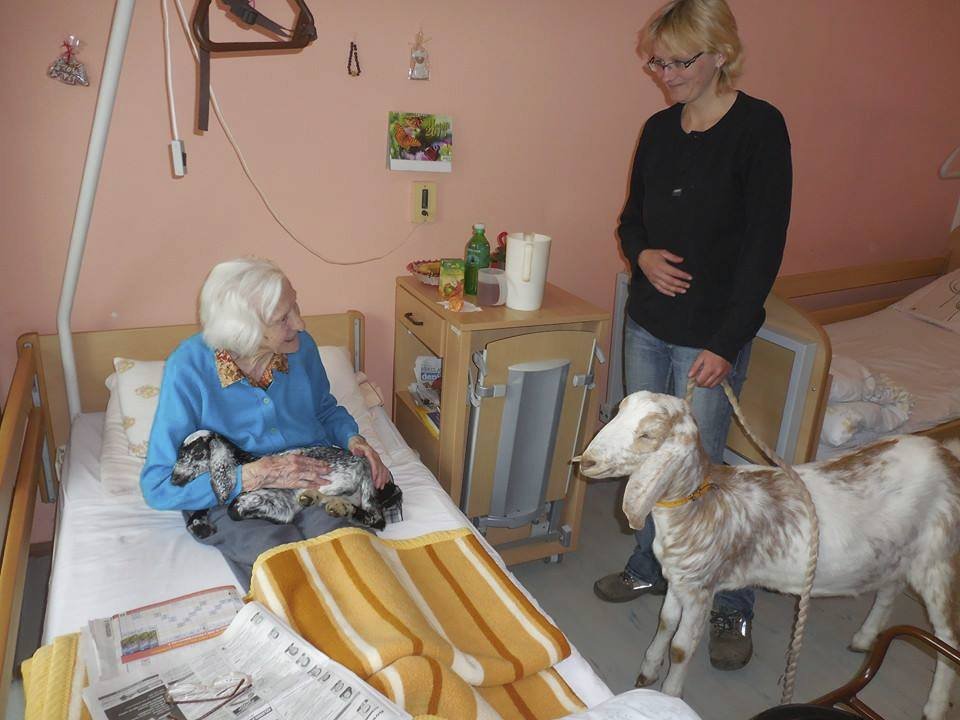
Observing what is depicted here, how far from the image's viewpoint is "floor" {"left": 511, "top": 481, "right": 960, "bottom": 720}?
6.33 ft

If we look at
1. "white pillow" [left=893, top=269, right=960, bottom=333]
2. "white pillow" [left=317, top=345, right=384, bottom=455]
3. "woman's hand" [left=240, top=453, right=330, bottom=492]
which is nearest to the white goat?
"woman's hand" [left=240, top=453, right=330, bottom=492]

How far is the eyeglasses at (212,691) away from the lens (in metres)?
1.11

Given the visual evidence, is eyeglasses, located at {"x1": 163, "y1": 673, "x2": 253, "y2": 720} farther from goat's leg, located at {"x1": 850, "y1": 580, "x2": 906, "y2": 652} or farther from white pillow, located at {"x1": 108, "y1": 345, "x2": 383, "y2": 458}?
goat's leg, located at {"x1": 850, "y1": 580, "x2": 906, "y2": 652}

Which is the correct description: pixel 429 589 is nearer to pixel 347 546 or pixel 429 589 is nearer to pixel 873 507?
pixel 347 546

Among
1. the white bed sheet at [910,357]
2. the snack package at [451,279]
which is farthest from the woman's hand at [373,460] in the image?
the white bed sheet at [910,357]

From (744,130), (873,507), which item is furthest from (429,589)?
(744,130)

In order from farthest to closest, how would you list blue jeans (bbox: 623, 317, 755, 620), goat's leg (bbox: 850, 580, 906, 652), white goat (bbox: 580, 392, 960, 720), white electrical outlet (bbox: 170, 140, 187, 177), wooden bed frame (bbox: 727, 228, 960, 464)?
wooden bed frame (bbox: 727, 228, 960, 464)
goat's leg (bbox: 850, 580, 906, 652)
blue jeans (bbox: 623, 317, 755, 620)
white electrical outlet (bbox: 170, 140, 187, 177)
white goat (bbox: 580, 392, 960, 720)

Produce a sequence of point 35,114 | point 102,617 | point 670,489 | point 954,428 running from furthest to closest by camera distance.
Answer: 1. point 954,428
2. point 35,114
3. point 670,489
4. point 102,617

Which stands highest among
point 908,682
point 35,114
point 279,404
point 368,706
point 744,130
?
point 744,130

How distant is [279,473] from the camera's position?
163cm

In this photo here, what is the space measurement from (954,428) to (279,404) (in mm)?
2398

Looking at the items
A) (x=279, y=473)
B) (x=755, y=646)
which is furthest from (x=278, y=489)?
(x=755, y=646)

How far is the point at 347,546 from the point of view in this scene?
144cm

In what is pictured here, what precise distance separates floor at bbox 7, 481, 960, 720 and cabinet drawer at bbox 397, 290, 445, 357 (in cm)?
82
